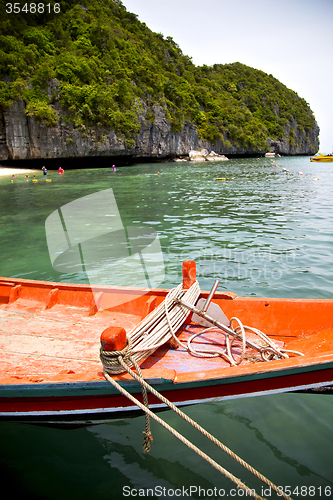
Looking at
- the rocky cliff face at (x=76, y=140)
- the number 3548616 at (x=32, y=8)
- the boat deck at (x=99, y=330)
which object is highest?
the number 3548616 at (x=32, y=8)

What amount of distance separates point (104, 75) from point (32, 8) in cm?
1801

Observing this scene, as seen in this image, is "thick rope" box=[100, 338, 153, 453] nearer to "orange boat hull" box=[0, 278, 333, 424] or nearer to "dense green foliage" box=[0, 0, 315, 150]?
"orange boat hull" box=[0, 278, 333, 424]

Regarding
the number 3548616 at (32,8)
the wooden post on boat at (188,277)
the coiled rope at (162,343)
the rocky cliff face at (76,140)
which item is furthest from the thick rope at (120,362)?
the number 3548616 at (32,8)

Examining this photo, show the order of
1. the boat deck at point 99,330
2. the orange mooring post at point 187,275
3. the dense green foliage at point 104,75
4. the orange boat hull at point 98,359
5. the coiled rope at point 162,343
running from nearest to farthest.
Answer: the coiled rope at point 162,343, the orange boat hull at point 98,359, the boat deck at point 99,330, the orange mooring post at point 187,275, the dense green foliage at point 104,75

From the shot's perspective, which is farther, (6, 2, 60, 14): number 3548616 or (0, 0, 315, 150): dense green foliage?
(6, 2, 60, 14): number 3548616

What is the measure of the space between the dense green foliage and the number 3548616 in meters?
0.37

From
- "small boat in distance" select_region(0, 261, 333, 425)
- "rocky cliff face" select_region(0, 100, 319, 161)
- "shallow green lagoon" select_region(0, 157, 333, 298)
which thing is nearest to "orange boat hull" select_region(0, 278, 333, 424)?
"small boat in distance" select_region(0, 261, 333, 425)

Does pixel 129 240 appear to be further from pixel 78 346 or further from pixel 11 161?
pixel 11 161

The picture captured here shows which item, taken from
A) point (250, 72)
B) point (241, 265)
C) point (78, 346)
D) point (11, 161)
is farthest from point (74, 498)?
point (250, 72)

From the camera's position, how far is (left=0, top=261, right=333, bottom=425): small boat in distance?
8.06 feet

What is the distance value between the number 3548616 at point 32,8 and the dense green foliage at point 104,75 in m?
0.37

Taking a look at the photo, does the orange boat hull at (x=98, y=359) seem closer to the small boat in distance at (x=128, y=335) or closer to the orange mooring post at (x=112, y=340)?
the small boat in distance at (x=128, y=335)

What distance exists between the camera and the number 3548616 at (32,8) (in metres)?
51.7

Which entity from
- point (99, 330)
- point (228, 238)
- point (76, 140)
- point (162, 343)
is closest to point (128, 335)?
point (162, 343)
